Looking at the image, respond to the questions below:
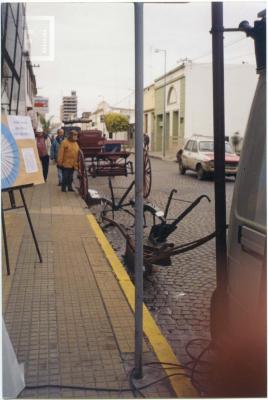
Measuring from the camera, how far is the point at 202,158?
18.0m

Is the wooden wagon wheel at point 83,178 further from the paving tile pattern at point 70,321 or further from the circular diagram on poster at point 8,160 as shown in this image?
the circular diagram on poster at point 8,160

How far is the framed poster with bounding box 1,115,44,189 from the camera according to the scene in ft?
15.6

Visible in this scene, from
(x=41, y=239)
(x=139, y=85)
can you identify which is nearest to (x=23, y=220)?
(x=41, y=239)

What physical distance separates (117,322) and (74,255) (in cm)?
234

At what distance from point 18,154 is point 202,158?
13385mm

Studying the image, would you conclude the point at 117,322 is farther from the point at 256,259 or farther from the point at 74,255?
the point at 74,255

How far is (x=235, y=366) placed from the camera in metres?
3.09

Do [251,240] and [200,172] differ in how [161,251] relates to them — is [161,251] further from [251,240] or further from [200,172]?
[200,172]

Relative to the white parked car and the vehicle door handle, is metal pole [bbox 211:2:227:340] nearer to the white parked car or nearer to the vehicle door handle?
the vehicle door handle

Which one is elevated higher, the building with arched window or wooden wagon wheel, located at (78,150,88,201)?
the building with arched window

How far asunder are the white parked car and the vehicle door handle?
14.1 meters

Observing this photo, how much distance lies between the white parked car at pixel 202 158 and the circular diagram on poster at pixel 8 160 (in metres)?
12.5

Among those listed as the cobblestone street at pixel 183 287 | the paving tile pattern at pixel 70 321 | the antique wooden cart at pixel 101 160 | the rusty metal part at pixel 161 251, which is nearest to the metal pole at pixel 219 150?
the rusty metal part at pixel 161 251

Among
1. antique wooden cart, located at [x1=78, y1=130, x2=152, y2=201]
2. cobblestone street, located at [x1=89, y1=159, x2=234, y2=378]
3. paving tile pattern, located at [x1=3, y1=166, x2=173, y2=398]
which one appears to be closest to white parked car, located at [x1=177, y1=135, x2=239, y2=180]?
antique wooden cart, located at [x1=78, y1=130, x2=152, y2=201]
